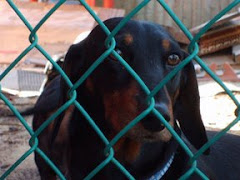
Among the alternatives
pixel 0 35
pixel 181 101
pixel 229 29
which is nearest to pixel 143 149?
pixel 181 101

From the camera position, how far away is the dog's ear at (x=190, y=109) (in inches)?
102

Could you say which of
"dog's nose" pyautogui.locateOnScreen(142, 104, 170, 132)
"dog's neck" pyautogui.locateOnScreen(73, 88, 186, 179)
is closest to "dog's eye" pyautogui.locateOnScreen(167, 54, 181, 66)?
"dog's neck" pyautogui.locateOnScreen(73, 88, 186, 179)

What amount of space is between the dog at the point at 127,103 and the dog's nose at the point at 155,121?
0.63 feet

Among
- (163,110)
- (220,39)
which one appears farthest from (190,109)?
(220,39)

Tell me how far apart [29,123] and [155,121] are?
281 centimetres

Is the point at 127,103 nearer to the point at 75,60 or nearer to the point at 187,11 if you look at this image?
the point at 75,60

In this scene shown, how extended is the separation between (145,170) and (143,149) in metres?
0.11

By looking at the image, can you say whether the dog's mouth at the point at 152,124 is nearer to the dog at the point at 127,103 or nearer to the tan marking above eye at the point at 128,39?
the dog at the point at 127,103

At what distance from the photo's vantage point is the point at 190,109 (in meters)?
2.64

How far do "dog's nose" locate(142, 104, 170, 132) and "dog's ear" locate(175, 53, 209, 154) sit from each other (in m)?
0.70

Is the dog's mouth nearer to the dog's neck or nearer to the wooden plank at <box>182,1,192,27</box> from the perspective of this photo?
the dog's neck

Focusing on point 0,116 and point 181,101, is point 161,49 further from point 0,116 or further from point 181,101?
point 0,116

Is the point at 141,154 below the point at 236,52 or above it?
above

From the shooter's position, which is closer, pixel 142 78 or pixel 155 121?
pixel 155 121
